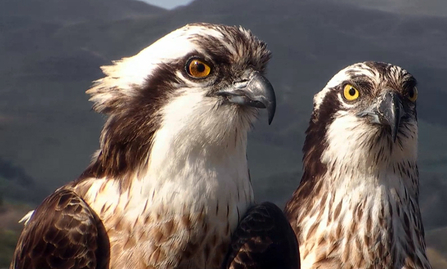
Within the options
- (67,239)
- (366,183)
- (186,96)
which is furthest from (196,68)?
(366,183)

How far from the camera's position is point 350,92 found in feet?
15.5

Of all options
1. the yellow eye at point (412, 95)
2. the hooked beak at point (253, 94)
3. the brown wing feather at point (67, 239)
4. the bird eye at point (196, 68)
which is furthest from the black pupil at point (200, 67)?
the yellow eye at point (412, 95)

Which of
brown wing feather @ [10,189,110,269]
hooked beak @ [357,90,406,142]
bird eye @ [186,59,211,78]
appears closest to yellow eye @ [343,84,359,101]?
hooked beak @ [357,90,406,142]

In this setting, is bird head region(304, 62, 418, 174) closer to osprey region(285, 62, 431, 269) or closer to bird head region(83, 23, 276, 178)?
osprey region(285, 62, 431, 269)

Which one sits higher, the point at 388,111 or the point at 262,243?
the point at 388,111

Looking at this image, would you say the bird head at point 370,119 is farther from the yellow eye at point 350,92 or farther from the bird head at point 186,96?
the bird head at point 186,96

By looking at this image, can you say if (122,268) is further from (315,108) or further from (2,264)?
(2,264)

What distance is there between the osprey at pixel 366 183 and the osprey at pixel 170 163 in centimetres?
132

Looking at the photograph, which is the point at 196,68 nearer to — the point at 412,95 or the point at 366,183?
the point at 366,183

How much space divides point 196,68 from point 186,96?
6.7 inches

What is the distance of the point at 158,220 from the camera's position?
3.39 m

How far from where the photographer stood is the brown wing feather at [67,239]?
131 inches

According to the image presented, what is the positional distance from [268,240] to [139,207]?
80 cm

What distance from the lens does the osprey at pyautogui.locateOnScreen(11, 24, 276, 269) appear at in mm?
3336
